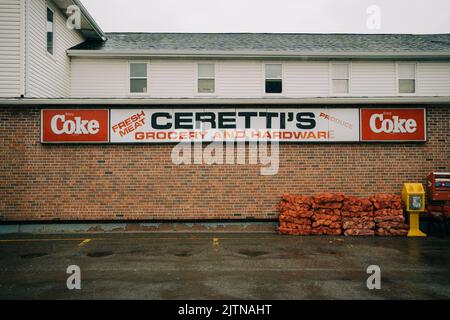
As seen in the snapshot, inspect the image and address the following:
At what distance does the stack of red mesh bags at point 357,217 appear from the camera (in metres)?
10.1

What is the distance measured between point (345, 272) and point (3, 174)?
32.6ft

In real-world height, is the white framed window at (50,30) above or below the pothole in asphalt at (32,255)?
above

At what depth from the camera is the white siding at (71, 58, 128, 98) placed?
1683cm

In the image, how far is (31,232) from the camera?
10.8m

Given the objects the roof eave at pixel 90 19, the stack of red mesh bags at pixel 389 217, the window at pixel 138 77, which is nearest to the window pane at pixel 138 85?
the window at pixel 138 77

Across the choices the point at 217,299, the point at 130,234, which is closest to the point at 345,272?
the point at 217,299

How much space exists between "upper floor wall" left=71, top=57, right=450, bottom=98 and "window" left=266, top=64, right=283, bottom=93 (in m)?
0.15

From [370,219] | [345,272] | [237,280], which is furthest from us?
[370,219]

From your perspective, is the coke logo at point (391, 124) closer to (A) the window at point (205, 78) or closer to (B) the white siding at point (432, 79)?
(B) the white siding at point (432, 79)

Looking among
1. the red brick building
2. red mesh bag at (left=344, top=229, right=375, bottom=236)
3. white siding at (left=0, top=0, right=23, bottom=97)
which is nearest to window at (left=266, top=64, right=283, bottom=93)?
the red brick building

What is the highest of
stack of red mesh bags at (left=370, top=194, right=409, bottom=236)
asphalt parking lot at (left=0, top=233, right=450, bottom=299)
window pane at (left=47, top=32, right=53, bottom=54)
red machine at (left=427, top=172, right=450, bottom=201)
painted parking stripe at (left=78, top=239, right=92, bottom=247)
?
window pane at (left=47, top=32, right=53, bottom=54)

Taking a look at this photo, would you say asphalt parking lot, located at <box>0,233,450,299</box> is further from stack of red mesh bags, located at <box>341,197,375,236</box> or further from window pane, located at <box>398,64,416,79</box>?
window pane, located at <box>398,64,416,79</box>

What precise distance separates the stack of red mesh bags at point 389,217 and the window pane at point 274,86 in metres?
8.62

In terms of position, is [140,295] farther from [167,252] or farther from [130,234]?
[130,234]
